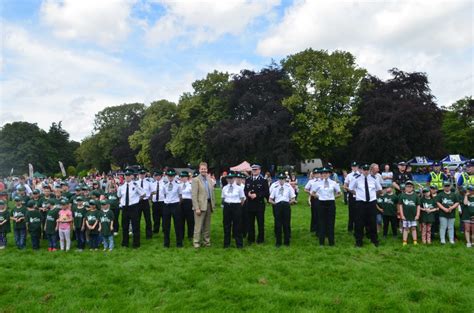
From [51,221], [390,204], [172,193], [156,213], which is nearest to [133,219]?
[172,193]

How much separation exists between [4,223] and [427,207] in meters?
11.7

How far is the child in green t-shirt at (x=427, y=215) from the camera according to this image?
1073 cm

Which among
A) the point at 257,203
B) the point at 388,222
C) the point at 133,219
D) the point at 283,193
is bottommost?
the point at 388,222

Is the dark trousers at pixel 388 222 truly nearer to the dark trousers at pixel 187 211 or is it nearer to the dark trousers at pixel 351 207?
the dark trousers at pixel 351 207

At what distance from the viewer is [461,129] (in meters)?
61.9

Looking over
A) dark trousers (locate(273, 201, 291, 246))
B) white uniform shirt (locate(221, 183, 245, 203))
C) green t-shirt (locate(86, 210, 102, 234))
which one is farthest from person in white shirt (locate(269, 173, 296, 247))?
green t-shirt (locate(86, 210, 102, 234))

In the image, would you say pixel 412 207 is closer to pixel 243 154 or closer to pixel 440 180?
pixel 440 180

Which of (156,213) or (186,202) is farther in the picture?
(156,213)

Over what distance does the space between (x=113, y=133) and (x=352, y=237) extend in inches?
2896

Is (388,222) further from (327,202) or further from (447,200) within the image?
(327,202)

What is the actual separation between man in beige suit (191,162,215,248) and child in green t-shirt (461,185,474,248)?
671cm

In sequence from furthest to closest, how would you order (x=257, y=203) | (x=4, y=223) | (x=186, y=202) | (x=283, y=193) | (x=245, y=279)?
(x=186, y=202) → (x=257, y=203) → (x=4, y=223) → (x=283, y=193) → (x=245, y=279)

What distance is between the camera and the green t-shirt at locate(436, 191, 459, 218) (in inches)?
422

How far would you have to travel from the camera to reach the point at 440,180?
1284 cm
